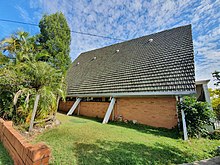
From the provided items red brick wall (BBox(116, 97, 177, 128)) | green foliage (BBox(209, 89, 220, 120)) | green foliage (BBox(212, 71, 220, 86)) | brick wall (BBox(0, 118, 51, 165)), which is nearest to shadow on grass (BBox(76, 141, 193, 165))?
brick wall (BBox(0, 118, 51, 165))

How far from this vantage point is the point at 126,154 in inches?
135

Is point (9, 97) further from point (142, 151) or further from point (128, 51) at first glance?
point (128, 51)

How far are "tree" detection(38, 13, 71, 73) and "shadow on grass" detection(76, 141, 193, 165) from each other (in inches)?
445

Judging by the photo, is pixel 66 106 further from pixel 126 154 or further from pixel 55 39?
pixel 126 154

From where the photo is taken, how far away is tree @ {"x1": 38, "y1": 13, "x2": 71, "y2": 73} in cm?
1378

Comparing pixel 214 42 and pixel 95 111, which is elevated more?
pixel 214 42

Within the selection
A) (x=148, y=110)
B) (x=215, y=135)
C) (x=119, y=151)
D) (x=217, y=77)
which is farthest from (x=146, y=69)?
(x=119, y=151)

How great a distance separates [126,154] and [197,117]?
164 inches

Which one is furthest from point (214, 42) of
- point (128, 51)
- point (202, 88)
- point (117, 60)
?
point (117, 60)

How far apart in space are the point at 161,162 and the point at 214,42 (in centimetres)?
1023

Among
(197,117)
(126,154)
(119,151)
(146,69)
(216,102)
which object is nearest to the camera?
(126,154)

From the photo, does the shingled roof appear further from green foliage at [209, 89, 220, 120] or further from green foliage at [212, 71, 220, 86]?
green foliage at [212, 71, 220, 86]

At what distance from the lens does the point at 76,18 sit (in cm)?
1159

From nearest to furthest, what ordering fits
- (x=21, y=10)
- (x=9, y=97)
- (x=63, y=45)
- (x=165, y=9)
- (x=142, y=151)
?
(x=142, y=151)
(x=9, y=97)
(x=165, y=9)
(x=21, y=10)
(x=63, y=45)
